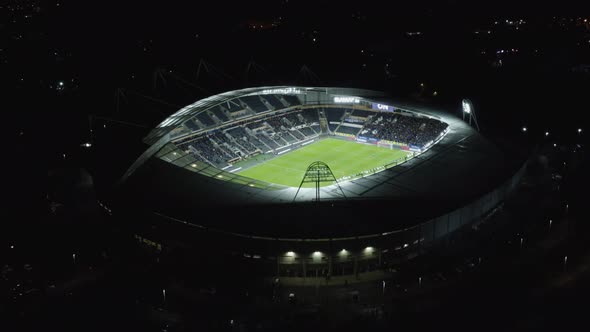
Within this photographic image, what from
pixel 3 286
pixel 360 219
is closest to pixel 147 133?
pixel 3 286

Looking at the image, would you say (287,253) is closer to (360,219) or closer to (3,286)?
(360,219)

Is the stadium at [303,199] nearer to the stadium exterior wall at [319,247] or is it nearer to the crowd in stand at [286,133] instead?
the stadium exterior wall at [319,247]

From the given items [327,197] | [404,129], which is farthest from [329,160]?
[327,197]

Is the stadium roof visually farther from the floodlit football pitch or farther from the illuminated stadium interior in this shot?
the floodlit football pitch

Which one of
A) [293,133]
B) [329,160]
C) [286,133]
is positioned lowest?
[329,160]

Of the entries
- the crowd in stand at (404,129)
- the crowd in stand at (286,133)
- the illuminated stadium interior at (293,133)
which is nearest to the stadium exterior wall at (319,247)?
the illuminated stadium interior at (293,133)

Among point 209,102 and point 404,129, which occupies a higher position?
point 209,102

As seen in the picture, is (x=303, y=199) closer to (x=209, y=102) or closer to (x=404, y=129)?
(x=209, y=102)
